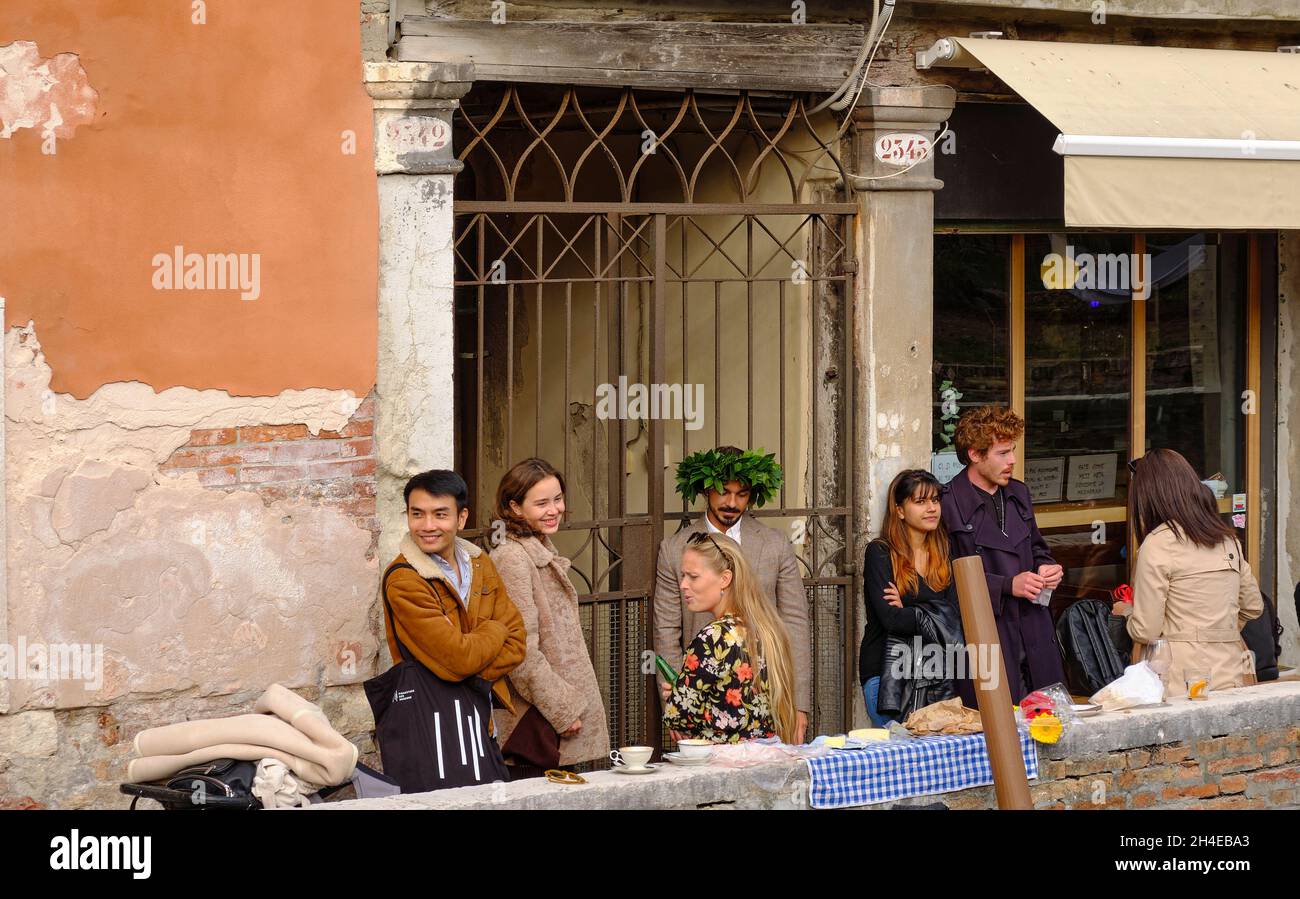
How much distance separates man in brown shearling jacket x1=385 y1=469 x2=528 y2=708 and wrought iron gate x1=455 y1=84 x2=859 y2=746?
46.4 inches

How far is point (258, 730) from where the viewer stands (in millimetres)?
4961

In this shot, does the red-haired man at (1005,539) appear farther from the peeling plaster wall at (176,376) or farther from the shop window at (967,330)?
the peeling plaster wall at (176,376)

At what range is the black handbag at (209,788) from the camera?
4.78m

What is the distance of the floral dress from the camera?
554 centimetres

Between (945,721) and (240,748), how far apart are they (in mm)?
2503

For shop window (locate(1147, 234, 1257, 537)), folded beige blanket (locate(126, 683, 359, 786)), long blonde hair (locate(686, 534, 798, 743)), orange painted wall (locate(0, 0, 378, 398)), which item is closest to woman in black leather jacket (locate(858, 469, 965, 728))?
long blonde hair (locate(686, 534, 798, 743))

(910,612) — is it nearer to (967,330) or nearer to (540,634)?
(540,634)

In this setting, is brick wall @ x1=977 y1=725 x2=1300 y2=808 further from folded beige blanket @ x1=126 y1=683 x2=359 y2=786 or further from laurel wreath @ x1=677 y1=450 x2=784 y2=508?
folded beige blanket @ x1=126 y1=683 x2=359 y2=786

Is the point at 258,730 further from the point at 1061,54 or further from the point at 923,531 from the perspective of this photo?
the point at 1061,54

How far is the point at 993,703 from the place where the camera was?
5082 mm

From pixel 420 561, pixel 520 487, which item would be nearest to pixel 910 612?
pixel 520 487

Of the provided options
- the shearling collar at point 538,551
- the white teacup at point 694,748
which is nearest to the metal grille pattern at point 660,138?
the shearling collar at point 538,551

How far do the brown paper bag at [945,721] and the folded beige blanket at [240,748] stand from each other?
2.07 meters

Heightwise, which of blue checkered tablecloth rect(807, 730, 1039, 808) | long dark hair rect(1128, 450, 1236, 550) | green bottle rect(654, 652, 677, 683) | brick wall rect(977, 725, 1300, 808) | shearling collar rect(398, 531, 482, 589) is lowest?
brick wall rect(977, 725, 1300, 808)
